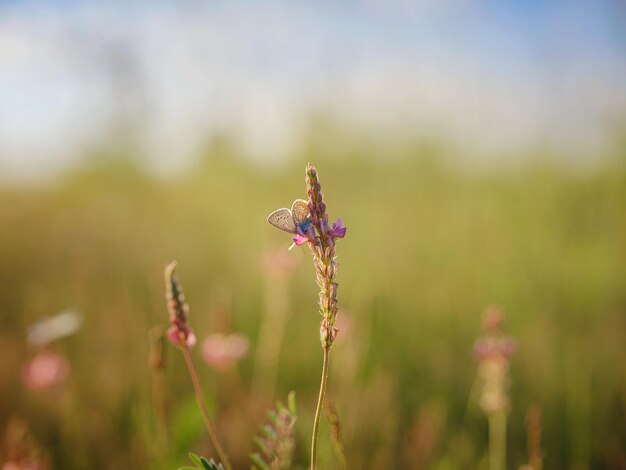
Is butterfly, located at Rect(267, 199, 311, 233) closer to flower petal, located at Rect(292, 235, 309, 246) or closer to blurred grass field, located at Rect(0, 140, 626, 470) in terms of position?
flower petal, located at Rect(292, 235, 309, 246)

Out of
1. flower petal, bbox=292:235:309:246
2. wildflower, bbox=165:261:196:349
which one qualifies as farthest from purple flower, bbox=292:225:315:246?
wildflower, bbox=165:261:196:349

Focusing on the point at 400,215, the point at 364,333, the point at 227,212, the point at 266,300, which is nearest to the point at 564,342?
the point at 364,333

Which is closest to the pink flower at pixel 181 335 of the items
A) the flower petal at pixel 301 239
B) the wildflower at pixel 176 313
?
the wildflower at pixel 176 313

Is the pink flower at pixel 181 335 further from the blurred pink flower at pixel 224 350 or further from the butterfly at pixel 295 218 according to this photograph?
the blurred pink flower at pixel 224 350

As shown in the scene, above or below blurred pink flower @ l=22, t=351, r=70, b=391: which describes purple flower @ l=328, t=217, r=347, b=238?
above

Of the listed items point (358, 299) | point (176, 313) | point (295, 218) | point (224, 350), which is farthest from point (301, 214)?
point (358, 299)

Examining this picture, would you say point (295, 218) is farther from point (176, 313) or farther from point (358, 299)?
point (358, 299)
